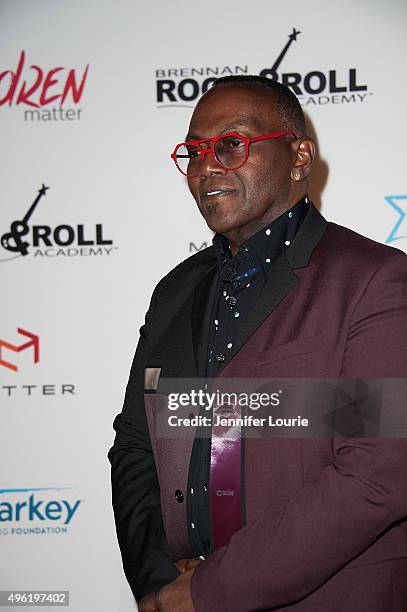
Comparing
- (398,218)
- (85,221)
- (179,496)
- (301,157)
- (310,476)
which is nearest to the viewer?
(310,476)

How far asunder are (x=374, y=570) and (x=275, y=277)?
70 cm

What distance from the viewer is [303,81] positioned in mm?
2775

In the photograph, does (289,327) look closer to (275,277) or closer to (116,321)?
(275,277)

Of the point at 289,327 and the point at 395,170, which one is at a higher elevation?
the point at 395,170

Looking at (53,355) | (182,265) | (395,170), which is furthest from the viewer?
(53,355)

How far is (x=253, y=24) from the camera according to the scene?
279 centimetres

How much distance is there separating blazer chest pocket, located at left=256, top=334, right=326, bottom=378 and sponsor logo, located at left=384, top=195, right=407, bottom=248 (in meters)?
1.29

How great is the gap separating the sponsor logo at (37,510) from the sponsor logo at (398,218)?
1.63 meters

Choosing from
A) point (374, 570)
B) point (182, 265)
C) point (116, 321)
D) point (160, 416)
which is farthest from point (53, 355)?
point (374, 570)

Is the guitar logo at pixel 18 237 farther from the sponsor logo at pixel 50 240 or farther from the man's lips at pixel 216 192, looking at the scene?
the man's lips at pixel 216 192

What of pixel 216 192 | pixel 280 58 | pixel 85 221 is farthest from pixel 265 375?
pixel 280 58

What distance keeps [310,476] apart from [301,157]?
84cm

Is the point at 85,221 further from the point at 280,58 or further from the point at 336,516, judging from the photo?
the point at 336,516

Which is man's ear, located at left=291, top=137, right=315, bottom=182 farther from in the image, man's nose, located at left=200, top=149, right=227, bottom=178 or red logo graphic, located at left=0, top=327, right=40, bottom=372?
red logo graphic, located at left=0, top=327, right=40, bottom=372
